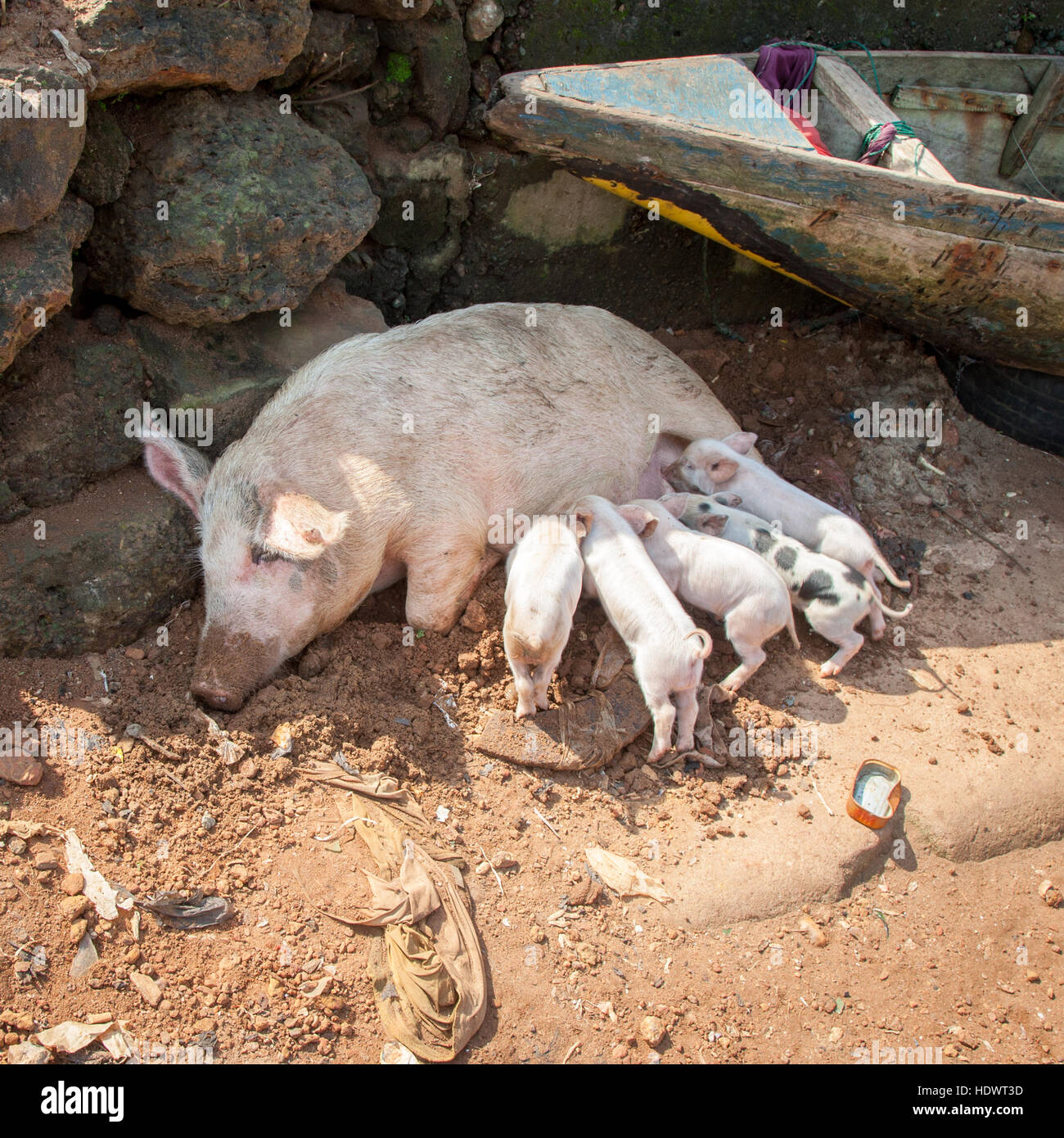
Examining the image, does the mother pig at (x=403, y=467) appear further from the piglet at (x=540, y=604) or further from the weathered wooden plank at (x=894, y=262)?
the weathered wooden plank at (x=894, y=262)

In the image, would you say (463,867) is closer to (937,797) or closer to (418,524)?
(418,524)

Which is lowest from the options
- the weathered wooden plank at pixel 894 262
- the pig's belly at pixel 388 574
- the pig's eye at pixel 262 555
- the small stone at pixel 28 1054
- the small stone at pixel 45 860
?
the small stone at pixel 28 1054

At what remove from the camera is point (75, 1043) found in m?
3.21

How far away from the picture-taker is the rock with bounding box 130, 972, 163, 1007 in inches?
133

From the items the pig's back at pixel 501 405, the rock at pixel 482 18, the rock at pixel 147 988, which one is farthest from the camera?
the rock at pixel 482 18

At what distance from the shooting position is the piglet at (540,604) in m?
4.29

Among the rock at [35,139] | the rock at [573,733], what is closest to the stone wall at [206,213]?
the rock at [35,139]

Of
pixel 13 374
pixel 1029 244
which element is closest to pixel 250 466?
pixel 13 374

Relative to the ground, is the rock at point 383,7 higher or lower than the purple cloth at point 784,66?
higher

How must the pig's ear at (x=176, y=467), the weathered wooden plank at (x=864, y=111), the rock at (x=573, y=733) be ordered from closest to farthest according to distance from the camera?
the rock at (x=573, y=733) < the pig's ear at (x=176, y=467) < the weathered wooden plank at (x=864, y=111)

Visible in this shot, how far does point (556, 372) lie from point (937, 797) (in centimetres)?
294

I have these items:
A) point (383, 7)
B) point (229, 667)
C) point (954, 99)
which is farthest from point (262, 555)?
point (954, 99)

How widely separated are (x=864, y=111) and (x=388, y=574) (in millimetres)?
4250

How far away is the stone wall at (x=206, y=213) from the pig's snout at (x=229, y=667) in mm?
491
